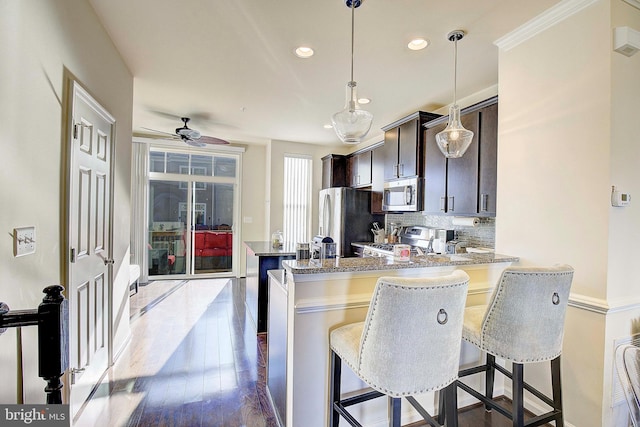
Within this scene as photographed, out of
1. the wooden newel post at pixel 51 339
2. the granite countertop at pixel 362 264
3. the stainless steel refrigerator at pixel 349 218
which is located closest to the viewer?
the wooden newel post at pixel 51 339

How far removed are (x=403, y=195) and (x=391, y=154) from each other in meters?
0.65

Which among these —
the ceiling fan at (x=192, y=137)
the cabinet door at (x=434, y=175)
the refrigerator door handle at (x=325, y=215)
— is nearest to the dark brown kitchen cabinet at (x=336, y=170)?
the refrigerator door handle at (x=325, y=215)

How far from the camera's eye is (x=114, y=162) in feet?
8.51

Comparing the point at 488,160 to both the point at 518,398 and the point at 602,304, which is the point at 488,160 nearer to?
the point at 602,304

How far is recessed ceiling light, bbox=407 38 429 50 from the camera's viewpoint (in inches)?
93.0

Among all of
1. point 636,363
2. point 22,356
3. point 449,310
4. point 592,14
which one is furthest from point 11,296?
point 592,14

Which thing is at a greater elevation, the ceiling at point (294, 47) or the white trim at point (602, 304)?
the ceiling at point (294, 47)

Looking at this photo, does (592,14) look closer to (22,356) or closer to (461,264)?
(461,264)

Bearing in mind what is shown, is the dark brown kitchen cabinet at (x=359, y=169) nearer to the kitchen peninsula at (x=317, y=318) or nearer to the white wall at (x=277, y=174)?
the white wall at (x=277, y=174)

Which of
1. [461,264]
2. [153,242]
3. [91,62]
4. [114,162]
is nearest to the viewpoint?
[461,264]

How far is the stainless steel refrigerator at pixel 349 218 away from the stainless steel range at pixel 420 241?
1.49 ft

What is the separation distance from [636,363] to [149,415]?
2967 mm

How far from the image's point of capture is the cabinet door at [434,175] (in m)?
3.25

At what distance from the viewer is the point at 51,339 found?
0.85 m
